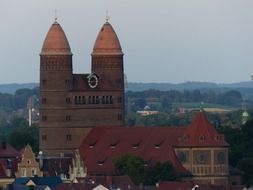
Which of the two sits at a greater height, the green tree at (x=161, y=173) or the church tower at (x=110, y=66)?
the church tower at (x=110, y=66)

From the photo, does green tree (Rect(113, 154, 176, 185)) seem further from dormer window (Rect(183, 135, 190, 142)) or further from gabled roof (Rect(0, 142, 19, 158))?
gabled roof (Rect(0, 142, 19, 158))

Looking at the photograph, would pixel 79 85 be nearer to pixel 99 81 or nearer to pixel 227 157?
pixel 99 81

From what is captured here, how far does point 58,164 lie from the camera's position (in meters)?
136

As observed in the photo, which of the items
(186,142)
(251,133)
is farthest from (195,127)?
(251,133)

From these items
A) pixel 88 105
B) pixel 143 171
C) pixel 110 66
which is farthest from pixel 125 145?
pixel 110 66

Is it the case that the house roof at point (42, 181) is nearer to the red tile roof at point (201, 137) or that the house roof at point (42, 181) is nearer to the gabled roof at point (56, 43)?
the red tile roof at point (201, 137)

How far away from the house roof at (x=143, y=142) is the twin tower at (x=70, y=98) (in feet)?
9.56

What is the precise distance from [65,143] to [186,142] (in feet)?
43.5

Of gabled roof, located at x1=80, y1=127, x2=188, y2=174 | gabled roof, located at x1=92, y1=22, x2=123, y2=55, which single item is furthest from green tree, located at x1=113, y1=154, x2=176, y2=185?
gabled roof, located at x1=92, y1=22, x2=123, y2=55

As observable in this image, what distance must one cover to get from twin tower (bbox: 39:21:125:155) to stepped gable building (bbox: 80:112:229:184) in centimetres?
550

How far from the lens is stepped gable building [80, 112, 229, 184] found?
131 meters

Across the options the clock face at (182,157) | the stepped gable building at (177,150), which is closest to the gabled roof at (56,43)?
the stepped gable building at (177,150)

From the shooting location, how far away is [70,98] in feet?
467

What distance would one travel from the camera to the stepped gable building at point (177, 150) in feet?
431
